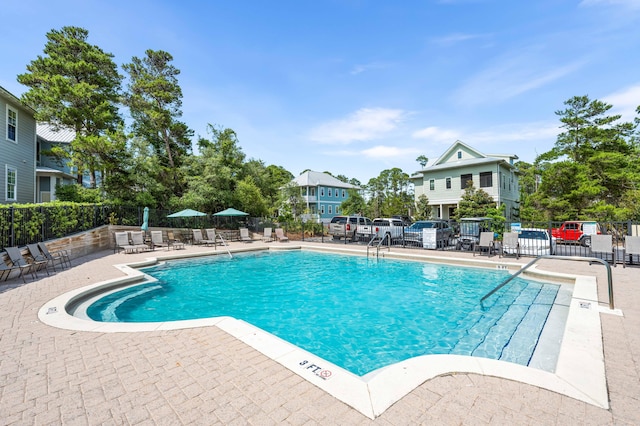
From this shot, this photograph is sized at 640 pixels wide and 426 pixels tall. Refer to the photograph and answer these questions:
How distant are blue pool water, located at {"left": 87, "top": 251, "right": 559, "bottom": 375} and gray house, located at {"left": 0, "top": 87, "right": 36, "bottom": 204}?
11284 millimetres

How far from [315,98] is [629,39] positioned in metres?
14.2

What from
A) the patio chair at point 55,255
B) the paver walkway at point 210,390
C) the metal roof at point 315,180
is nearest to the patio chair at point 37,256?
the patio chair at point 55,255

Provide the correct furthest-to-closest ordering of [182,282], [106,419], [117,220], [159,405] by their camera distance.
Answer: [117,220], [182,282], [159,405], [106,419]

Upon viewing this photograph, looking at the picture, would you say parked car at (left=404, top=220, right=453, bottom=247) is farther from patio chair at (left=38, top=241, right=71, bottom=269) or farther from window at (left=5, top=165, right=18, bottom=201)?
window at (left=5, top=165, right=18, bottom=201)

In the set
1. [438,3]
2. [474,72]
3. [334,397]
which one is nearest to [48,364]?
[334,397]

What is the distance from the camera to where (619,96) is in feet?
72.0

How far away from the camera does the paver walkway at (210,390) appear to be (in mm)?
2432

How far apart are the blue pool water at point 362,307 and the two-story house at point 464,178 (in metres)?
18.4

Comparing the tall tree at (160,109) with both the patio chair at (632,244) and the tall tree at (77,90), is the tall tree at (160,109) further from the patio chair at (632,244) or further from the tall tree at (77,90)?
the patio chair at (632,244)

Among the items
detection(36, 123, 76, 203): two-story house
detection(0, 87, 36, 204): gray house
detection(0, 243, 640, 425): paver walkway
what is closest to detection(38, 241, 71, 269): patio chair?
detection(0, 243, 640, 425): paver walkway

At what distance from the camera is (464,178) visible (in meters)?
27.5

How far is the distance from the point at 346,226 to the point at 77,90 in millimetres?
18250

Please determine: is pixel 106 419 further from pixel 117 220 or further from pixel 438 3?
pixel 117 220

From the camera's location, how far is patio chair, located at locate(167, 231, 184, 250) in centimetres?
1673
